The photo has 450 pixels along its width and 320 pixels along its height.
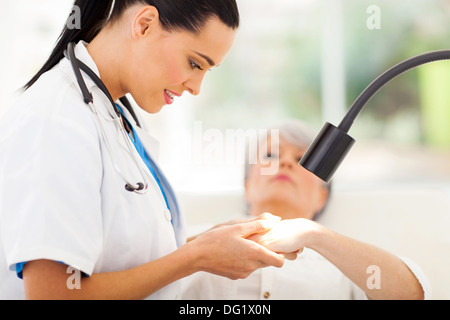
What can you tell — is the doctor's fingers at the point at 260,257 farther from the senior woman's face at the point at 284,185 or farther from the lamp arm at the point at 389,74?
the senior woman's face at the point at 284,185

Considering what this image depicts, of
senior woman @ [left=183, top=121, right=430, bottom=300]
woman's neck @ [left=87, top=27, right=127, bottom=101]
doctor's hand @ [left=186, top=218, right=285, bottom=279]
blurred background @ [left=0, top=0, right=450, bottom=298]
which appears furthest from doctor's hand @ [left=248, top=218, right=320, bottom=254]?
blurred background @ [left=0, top=0, right=450, bottom=298]

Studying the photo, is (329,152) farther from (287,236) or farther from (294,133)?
(294,133)

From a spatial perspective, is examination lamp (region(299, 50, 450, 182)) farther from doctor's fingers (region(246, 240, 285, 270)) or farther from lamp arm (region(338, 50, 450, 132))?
doctor's fingers (region(246, 240, 285, 270))

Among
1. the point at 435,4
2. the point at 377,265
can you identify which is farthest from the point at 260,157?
the point at 435,4

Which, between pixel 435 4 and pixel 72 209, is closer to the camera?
pixel 72 209

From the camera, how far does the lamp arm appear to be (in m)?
0.87

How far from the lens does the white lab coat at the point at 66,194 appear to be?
84cm

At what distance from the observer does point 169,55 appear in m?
1.11

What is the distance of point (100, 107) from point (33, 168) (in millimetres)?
268

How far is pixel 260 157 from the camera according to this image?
179cm

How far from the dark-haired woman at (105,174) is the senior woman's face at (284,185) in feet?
1.77

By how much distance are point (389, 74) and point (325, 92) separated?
337 cm

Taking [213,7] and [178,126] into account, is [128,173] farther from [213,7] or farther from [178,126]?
[178,126]

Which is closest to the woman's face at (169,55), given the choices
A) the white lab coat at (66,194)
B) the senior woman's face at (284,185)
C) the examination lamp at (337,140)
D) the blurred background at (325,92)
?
the white lab coat at (66,194)
